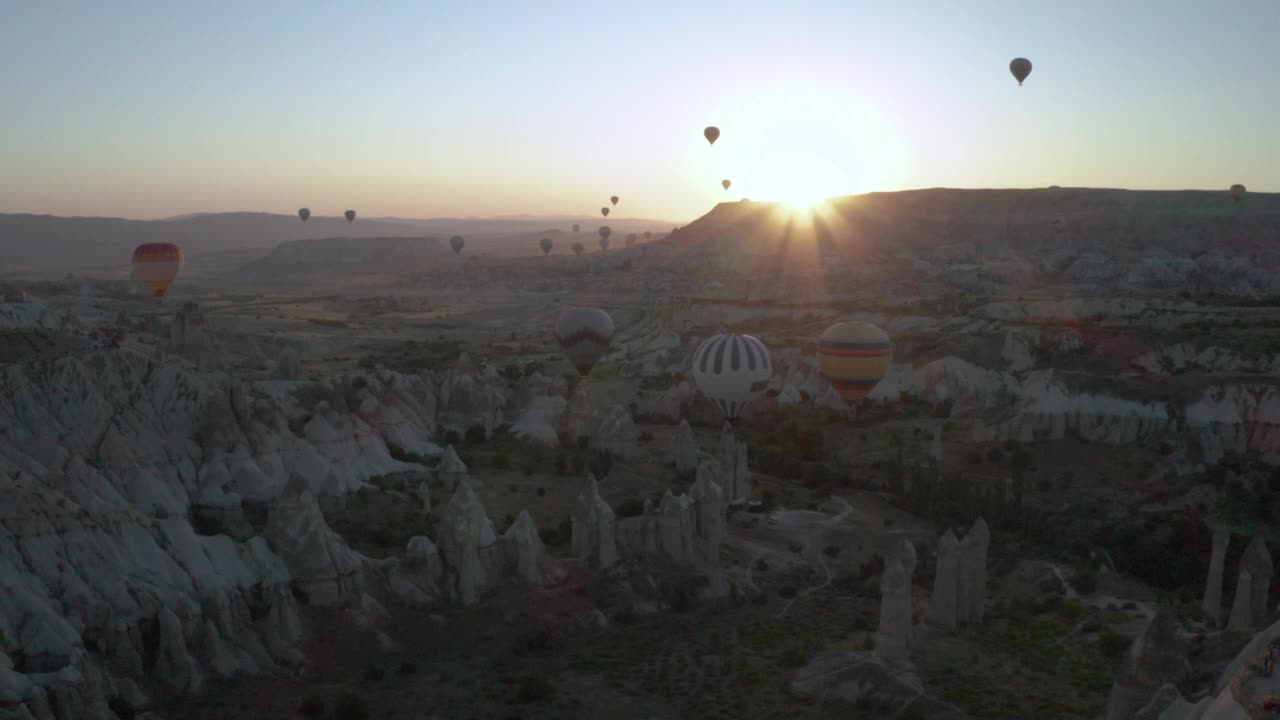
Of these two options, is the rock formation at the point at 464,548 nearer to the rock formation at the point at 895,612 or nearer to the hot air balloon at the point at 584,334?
the rock formation at the point at 895,612

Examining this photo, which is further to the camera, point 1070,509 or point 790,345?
point 790,345

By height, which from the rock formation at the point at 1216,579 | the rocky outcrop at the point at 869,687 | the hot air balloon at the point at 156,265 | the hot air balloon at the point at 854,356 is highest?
the hot air balloon at the point at 156,265

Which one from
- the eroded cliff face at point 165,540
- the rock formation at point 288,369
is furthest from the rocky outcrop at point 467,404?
the eroded cliff face at point 165,540

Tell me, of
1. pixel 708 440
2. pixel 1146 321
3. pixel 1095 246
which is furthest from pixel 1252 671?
pixel 1095 246

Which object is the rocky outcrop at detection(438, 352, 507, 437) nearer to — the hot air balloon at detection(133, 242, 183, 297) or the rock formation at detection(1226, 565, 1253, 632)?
the hot air balloon at detection(133, 242, 183, 297)

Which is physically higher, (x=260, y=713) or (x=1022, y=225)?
(x=1022, y=225)

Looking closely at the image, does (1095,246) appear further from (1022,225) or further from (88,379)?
(88,379)

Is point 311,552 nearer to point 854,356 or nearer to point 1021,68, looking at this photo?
point 854,356
